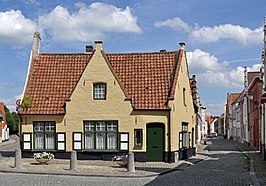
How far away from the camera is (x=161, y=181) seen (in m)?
18.0

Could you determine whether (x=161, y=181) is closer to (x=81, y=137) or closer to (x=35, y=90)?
(x=81, y=137)

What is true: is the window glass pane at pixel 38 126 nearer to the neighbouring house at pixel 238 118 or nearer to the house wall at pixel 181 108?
the house wall at pixel 181 108

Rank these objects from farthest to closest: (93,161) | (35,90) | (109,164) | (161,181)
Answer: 1. (35,90)
2. (93,161)
3. (109,164)
4. (161,181)

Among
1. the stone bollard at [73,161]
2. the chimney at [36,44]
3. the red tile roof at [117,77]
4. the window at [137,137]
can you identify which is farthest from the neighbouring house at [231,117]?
the stone bollard at [73,161]

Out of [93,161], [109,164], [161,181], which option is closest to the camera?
[161,181]

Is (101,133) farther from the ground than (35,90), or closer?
closer

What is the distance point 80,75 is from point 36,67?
3881 mm

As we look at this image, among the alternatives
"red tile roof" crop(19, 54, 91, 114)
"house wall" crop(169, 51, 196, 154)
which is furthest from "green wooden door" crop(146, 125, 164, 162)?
"red tile roof" crop(19, 54, 91, 114)

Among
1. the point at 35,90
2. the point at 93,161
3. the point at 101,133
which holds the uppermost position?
the point at 35,90

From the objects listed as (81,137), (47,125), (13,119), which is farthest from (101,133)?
(13,119)

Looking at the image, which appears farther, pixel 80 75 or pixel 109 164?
pixel 80 75

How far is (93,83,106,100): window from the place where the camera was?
28183 millimetres

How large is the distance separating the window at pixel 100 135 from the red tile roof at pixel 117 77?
1.95 m

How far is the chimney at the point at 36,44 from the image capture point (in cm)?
3084
